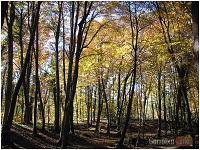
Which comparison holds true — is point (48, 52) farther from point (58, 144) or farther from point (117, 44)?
point (58, 144)

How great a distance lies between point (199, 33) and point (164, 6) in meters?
7.27

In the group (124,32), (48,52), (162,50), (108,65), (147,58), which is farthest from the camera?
(48,52)

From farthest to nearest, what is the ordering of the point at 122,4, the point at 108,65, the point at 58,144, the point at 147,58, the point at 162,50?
the point at 108,65 < the point at 147,58 < the point at 162,50 < the point at 122,4 < the point at 58,144

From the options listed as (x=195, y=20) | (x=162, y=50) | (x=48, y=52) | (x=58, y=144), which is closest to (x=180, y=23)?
(x=162, y=50)

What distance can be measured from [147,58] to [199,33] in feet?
35.5

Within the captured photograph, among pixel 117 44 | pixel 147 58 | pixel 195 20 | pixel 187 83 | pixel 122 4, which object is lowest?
pixel 187 83

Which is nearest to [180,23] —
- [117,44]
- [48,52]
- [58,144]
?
[117,44]

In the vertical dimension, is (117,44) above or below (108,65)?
above

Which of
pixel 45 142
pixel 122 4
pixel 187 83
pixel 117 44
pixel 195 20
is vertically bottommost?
pixel 45 142

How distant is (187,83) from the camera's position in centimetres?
1242

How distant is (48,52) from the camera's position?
19.7m

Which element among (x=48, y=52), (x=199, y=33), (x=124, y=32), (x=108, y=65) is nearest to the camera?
(x=199, y=33)

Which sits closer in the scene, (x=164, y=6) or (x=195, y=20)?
(x=195, y=20)

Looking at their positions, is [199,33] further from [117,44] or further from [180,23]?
Answer: [117,44]
